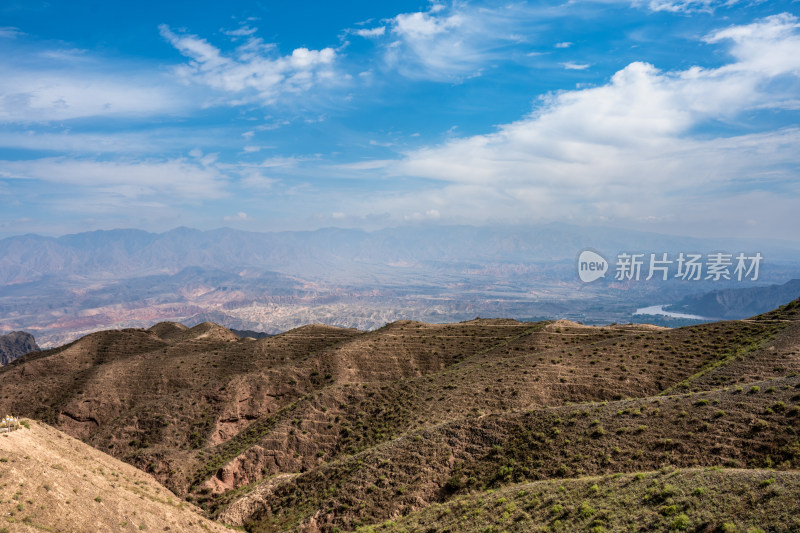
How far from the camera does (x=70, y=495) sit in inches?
1081

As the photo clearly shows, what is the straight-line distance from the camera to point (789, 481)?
71.9ft

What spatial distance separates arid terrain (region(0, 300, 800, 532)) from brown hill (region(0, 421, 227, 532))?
8.04 meters

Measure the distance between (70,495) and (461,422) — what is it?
3107 centimetres

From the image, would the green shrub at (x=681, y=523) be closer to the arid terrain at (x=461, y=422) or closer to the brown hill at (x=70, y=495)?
→ the arid terrain at (x=461, y=422)

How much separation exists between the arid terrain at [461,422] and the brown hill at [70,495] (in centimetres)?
804

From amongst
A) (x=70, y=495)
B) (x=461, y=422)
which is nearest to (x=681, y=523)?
(x=461, y=422)

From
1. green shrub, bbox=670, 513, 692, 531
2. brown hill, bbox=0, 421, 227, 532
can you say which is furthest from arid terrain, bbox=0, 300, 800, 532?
brown hill, bbox=0, 421, 227, 532

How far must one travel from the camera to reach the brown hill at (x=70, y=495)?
81.4ft

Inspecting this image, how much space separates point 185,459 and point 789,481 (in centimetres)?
5490

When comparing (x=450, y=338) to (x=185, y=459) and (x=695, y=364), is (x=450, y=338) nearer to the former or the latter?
(x=695, y=364)

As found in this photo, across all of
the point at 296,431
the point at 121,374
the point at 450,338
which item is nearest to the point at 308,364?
the point at 296,431

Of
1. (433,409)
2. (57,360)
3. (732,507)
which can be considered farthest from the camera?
(57,360)

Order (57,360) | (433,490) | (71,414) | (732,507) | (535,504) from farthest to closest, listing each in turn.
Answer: (57,360) < (71,414) < (433,490) < (535,504) < (732,507)

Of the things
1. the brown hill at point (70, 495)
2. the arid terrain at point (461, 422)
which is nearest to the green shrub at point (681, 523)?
the arid terrain at point (461, 422)
